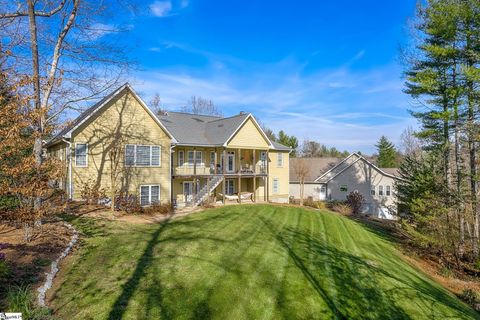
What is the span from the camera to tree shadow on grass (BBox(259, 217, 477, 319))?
8602 mm

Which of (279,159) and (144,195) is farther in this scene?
(279,159)

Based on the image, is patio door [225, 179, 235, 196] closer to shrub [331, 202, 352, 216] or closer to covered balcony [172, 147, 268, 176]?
covered balcony [172, 147, 268, 176]

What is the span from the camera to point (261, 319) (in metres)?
7.01

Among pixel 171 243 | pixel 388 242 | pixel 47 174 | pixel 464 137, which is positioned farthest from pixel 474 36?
pixel 47 174

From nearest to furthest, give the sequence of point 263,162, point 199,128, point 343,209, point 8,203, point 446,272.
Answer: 1. point 8,203
2. point 446,272
3. point 199,128
4. point 263,162
5. point 343,209

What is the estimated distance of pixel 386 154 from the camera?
60719 mm

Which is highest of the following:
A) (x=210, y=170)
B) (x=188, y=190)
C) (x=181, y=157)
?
(x=181, y=157)

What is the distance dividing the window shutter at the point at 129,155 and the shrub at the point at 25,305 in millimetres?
14170

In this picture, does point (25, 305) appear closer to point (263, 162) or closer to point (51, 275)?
point (51, 275)

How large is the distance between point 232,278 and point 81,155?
14072 mm

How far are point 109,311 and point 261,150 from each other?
23075 mm

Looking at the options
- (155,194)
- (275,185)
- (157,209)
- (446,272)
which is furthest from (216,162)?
(446,272)

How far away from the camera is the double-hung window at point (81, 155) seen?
1812 centimetres

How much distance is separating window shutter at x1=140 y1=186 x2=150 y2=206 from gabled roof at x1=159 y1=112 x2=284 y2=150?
437 centimetres
